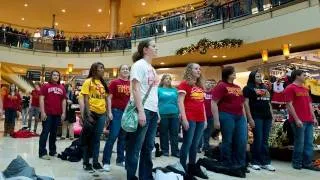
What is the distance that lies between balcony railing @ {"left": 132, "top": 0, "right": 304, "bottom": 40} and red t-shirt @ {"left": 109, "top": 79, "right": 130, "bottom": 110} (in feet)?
25.8

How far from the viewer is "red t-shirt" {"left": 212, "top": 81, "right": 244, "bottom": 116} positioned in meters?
5.27

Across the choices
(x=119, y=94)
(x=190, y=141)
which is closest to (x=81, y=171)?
(x=119, y=94)

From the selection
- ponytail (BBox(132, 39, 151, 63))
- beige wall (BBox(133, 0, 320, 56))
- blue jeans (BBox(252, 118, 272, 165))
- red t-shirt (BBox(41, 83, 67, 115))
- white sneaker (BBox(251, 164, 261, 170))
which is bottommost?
white sneaker (BBox(251, 164, 261, 170))

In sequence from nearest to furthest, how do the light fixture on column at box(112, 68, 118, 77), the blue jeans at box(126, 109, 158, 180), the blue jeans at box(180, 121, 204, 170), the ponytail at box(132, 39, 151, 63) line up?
the blue jeans at box(126, 109, 158, 180) → the ponytail at box(132, 39, 151, 63) → the blue jeans at box(180, 121, 204, 170) → the light fixture on column at box(112, 68, 118, 77)

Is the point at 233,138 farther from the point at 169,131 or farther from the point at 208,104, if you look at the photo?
the point at 208,104

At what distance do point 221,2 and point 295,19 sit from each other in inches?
169

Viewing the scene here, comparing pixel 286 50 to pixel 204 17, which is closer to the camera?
pixel 286 50

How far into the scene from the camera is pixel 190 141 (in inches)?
186

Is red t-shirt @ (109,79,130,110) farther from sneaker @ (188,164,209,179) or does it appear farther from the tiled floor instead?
sneaker @ (188,164,209,179)

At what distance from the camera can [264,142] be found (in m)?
5.86

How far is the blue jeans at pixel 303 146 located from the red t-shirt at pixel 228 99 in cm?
135

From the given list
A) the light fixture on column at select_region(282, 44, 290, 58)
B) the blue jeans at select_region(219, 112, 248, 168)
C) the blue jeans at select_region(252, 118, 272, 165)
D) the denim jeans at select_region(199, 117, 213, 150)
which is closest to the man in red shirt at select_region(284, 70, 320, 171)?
the blue jeans at select_region(252, 118, 272, 165)

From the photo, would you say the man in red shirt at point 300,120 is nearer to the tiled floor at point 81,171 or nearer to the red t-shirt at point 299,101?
the red t-shirt at point 299,101

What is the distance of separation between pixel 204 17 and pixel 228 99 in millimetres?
9917
